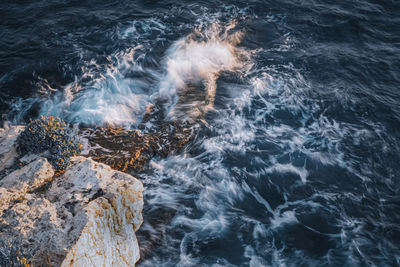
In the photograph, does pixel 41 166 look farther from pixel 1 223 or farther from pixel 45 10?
pixel 45 10

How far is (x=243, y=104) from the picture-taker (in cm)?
882

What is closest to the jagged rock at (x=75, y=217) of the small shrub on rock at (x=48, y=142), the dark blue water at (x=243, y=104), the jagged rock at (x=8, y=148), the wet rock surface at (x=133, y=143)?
the small shrub on rock at (x=48, y=142)

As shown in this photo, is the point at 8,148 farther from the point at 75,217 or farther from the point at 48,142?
the point at 75,217

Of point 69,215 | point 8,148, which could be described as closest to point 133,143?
point 8,148

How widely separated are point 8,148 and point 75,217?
8.37 ft

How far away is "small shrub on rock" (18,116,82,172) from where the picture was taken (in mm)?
5266

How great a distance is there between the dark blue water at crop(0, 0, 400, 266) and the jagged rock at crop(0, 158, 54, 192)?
202 cm

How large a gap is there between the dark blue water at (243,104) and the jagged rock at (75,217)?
36.2 inches

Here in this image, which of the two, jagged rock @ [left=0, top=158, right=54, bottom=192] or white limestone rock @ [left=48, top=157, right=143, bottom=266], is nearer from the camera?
white limestone rock @ [left=48, top=157, right=143, bottom=266]

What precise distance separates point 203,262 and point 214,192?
1.63 meters

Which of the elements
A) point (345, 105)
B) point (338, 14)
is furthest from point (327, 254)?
point (338, 14)

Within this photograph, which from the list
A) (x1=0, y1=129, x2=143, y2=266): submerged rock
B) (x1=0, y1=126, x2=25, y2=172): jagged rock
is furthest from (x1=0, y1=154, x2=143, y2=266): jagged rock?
(x1=0, y1=126, x2=25, y2=172): jagged rock

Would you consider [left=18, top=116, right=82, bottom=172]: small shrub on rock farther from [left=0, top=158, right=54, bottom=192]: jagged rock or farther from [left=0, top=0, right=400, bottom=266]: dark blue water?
[left=0, top=0, right=400, bottom=266]: dark blue water

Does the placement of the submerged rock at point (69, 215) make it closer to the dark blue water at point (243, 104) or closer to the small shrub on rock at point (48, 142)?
the small shrub on rock at point (48, 142)
